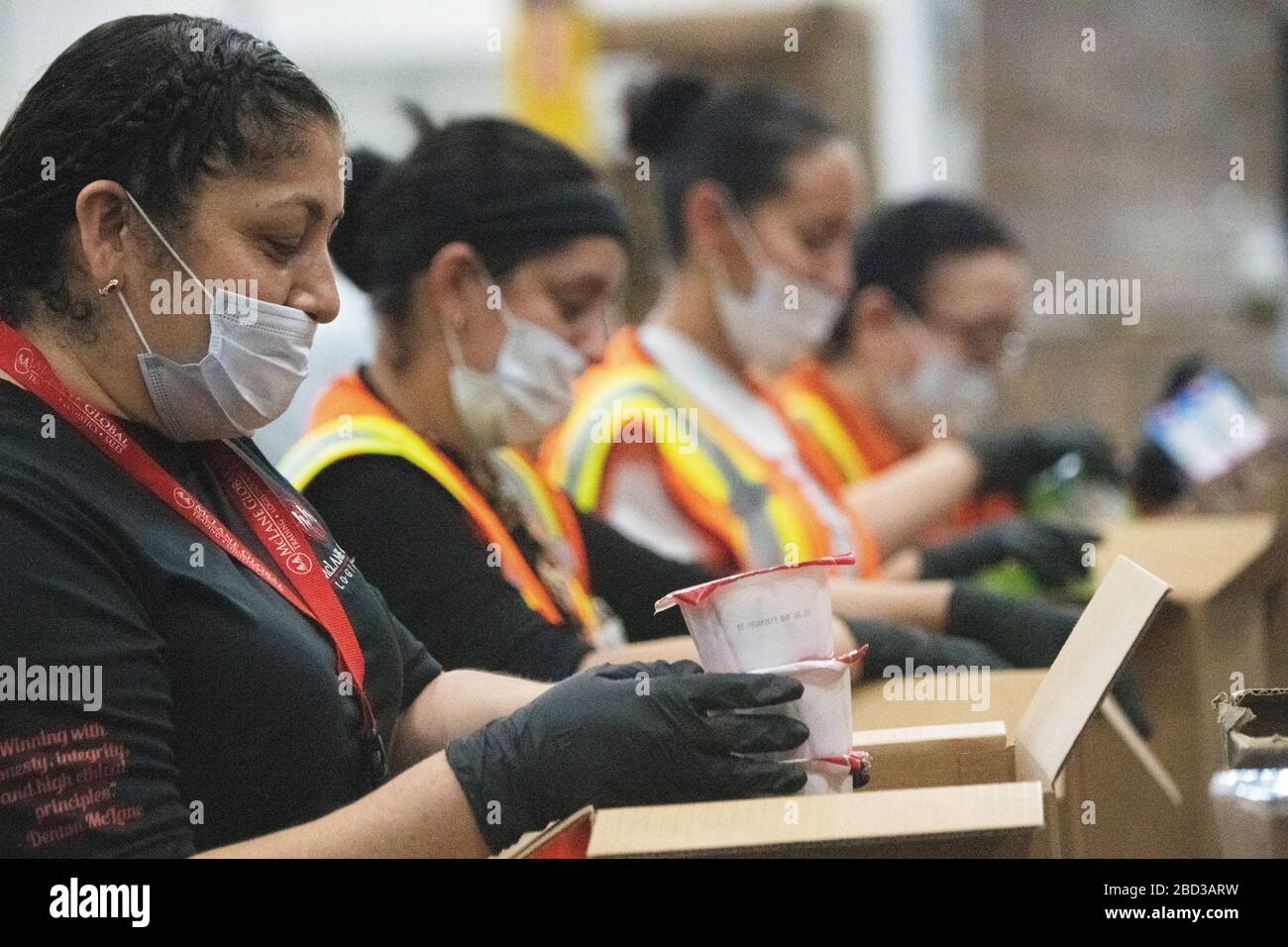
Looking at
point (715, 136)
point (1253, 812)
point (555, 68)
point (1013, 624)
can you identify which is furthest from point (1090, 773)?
point (555, 68)

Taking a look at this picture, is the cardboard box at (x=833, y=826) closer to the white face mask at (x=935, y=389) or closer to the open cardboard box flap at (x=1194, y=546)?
the open cardboard box flap at (x=1194, y=546)

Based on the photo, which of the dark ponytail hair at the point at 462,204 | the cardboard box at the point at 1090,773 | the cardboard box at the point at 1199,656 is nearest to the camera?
the cardboard box at the point at 1090,773

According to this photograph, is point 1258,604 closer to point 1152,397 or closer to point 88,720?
point 88,720

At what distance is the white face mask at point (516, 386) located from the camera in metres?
1.85

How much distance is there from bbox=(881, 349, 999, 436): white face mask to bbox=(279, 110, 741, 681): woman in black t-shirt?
1.66 metres

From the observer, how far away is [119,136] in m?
1.25

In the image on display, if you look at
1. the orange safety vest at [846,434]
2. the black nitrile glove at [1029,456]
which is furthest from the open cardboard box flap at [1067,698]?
the black nitrile glove at [1029,456]

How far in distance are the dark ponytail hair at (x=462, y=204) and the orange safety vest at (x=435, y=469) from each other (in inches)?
5.4

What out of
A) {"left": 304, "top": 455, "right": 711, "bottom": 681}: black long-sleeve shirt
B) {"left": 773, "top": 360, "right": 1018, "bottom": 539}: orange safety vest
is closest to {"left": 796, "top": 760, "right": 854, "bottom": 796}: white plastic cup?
{"left": 304, "top": 455, "right": 711, "bottom": 681}: black long-sleeve shirt

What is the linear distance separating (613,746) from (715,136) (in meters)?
1.89

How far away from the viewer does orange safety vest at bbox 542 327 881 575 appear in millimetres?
2354

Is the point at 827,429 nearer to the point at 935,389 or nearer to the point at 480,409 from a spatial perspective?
the point at 935,389

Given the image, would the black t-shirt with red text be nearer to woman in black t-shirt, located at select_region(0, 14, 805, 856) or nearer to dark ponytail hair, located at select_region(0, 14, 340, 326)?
woman in black t-shirt, located at select_region(0, 14, 805, 856)

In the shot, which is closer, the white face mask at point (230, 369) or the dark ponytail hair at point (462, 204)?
the white face mask at point (230, 369)
